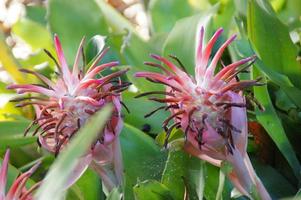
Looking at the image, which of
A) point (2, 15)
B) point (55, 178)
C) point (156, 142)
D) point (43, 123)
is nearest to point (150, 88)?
point (156, 142)

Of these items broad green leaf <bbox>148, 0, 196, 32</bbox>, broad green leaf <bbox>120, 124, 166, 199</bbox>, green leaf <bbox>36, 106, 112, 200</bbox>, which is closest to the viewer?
green leaf <bbox>36, 106, 112, 200</bbox>

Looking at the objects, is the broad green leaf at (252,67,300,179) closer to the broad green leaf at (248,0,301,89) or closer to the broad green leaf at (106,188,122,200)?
the broad green leaf at (248,0,301,89)

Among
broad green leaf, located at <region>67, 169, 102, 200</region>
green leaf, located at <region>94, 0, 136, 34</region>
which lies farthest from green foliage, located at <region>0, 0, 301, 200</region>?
green leaf, located at <region>94, 0, 136, 34</region>

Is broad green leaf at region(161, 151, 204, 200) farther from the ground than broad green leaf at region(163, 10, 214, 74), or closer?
closer

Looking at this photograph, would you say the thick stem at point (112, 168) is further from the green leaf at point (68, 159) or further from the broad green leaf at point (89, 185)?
Answer: the green leaf at point (68, 159)

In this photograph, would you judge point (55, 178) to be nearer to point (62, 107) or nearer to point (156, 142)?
point (62, 107)

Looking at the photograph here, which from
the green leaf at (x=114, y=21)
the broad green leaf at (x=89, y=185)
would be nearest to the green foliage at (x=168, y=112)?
the broad green leaf at (x=89, y=185)
